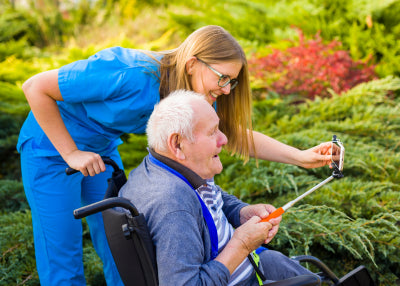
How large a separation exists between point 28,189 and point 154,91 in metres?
0.80

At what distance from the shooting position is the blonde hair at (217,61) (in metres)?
1.71

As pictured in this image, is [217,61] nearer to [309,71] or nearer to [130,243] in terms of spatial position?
[130,243]

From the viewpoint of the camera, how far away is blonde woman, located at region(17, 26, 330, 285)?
1701mm

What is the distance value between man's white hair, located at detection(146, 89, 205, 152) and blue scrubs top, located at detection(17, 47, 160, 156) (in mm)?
284

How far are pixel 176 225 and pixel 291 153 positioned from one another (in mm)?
934

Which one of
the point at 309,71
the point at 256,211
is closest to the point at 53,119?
the point at 256,211

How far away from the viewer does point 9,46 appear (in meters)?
6.32

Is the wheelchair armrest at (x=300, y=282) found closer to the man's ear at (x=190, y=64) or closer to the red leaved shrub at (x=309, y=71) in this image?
the man's ear at (x=190, y=64)

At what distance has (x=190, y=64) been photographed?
1731 millimetres

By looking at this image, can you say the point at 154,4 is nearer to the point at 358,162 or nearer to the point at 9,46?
the point at 9,46

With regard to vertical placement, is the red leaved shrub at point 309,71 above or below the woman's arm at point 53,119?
below

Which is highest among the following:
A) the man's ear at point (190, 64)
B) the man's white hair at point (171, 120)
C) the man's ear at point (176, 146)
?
the man's ear at point (190, 64)

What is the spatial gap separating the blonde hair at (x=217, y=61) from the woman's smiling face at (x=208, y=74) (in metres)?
0.02

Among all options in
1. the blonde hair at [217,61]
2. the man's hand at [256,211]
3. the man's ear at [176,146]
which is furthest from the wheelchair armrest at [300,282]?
the blonde hair at [217,61]
